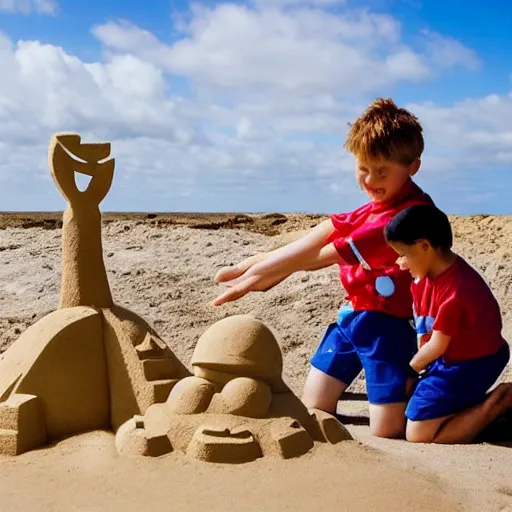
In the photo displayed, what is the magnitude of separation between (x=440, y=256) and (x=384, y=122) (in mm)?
679

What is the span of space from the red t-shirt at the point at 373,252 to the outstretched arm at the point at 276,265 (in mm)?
58

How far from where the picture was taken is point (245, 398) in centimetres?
289

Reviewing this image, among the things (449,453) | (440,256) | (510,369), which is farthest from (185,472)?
(510,369)

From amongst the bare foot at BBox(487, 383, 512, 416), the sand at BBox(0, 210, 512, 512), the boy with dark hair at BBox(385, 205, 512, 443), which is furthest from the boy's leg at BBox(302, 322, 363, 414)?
the bare foot at BBox(487, 383, 512, 416)

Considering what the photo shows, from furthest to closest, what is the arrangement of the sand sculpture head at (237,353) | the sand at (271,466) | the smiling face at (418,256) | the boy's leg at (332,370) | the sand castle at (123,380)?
the boy's leg at (332,370)
the smiling face at (418,256)
the sand sculpture head at (237,353)
the sand castle at (123,380)
the sand at (271,466)

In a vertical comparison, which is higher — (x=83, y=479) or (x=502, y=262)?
(x=502, y=262)

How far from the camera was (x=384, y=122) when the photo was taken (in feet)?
12.0

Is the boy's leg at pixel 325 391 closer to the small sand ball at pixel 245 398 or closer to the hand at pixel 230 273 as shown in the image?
the hand at pixel 230 273

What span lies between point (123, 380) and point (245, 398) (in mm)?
599

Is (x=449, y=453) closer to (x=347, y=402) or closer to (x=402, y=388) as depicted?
(x=402, y=388)

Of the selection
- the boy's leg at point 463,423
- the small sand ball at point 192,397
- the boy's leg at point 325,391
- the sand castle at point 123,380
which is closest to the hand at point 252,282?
the sand castle at point 123,380

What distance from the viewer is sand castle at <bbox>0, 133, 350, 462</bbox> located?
2.85m

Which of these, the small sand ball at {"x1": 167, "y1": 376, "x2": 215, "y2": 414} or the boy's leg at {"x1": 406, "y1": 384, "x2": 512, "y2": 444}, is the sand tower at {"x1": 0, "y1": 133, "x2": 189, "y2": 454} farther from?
the boy's leg at {"x1": 406, "y1": 384, "x2": 512, "y2": 444}

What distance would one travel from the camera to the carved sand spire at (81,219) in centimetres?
340
